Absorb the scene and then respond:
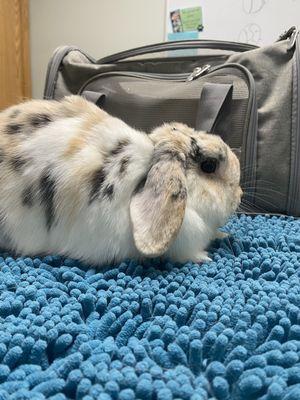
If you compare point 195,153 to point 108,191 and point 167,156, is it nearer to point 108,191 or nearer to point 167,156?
A: point 167,156

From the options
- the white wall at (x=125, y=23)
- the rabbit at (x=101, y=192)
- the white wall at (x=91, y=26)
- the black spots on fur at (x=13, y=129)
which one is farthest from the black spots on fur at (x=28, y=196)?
the white wall at (x=91, y=26)

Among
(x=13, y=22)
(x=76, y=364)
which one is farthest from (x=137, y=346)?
(x=13, y=22)

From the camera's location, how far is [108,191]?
703 millimetres

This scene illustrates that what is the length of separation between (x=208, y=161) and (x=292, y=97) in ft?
1.20

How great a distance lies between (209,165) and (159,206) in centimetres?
17

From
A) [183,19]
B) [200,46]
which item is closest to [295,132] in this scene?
[200,46]

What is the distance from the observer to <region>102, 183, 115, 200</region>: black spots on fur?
70 centimetres

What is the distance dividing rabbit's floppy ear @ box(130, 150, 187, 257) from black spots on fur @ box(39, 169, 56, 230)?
128 mm

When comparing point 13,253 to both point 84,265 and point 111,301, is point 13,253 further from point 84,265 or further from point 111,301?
point 111,301

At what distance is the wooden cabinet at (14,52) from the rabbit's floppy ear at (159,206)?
142cm

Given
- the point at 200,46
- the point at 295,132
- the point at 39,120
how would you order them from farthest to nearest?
1. the point at 200,46
2. the point at 295,132
3. the point at 39,120

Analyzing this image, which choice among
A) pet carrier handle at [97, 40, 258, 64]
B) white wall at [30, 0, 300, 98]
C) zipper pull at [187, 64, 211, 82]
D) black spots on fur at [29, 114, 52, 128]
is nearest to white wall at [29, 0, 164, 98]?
white wall at [30, 0, 300, 98]

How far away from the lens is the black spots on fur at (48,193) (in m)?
0.71

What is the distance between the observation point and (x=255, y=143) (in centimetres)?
104
